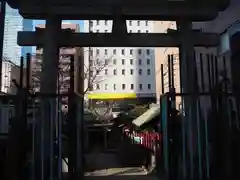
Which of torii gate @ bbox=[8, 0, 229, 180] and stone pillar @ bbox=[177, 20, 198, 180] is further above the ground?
torii gate @ bbox=[8, 0, 229, 180]

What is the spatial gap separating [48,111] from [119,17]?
2.73 metres

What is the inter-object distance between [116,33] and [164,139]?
2.88m

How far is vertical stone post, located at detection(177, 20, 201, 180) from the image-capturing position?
7.60 m

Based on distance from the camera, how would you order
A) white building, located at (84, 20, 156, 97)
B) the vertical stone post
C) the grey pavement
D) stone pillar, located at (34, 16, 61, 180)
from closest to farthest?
stone pillar, located at (34, 16, 61, 180) < the vertical stone post < the grey pavement < white building, located at (84, 20, 156, 97)

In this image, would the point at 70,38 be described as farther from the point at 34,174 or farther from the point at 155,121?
the point at 155,121

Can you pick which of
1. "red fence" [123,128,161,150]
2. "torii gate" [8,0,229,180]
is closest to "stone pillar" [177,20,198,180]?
"torii gate" [8,0,229,180]

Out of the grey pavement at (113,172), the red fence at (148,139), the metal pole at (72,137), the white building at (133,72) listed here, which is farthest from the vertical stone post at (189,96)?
the white building at (133,72)

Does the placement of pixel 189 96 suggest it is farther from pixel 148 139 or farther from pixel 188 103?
pixel 148 139

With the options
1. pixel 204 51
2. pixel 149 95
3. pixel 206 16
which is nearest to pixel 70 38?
pixel 206 16

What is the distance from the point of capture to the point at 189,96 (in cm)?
794

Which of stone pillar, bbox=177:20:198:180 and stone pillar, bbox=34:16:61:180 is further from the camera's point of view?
stone pillar, bbox=177:20:198:180

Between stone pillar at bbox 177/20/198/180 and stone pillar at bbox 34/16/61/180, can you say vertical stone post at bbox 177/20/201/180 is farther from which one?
stone pillar at bbox 34/16/61/180

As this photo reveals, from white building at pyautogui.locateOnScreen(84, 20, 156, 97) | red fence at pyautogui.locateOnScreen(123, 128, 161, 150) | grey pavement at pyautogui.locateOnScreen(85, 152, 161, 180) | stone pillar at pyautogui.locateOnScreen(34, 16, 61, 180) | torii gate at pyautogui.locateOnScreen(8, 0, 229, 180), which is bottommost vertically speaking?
grey pavement at pyautogui.locateOnScreen(85, 152, 161, 180)

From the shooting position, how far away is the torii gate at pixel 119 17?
823 cm
